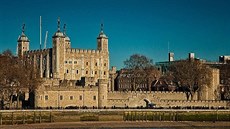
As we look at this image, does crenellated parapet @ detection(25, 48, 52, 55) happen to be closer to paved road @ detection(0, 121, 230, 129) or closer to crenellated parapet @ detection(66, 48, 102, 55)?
crenellated parapet @ detection(66, 48, 102, 55)

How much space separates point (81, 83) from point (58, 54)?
22752 mm

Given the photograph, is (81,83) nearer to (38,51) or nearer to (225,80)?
(38,51)

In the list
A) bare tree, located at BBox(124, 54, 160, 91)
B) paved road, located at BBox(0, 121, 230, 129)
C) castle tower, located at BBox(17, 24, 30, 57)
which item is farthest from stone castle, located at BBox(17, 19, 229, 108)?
paved road, located at BBox(0, 121, 230, 129)

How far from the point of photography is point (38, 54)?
442ft

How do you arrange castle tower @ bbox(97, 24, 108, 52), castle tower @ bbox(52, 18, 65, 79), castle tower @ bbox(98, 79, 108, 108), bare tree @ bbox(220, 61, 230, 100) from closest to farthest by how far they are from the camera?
1. castle tower @ bbox(98, 79, 108, 108)
2. bare tree @ bbox(220, 61, 230, 100)
3. castle tower @ bbox(52, 18, 65, 79)
4. castle tower @ bbox(97, 24, 108, 52)

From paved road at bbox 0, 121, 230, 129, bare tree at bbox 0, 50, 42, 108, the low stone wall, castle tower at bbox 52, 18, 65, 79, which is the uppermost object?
castle tower at bbox 52, 18, 65, 79

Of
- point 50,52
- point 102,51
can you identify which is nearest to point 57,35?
point 50,52

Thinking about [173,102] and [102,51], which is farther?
[102,51]

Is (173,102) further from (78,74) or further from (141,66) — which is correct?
(78,74)

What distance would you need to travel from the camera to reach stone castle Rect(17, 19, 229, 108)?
317ft

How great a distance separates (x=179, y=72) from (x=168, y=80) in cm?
2169

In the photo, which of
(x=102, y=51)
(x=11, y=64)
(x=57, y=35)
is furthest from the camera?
(x=102, y=51)

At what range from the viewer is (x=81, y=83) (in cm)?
10650

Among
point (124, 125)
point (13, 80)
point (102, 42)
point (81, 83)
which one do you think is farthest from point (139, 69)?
point (124, 125)
